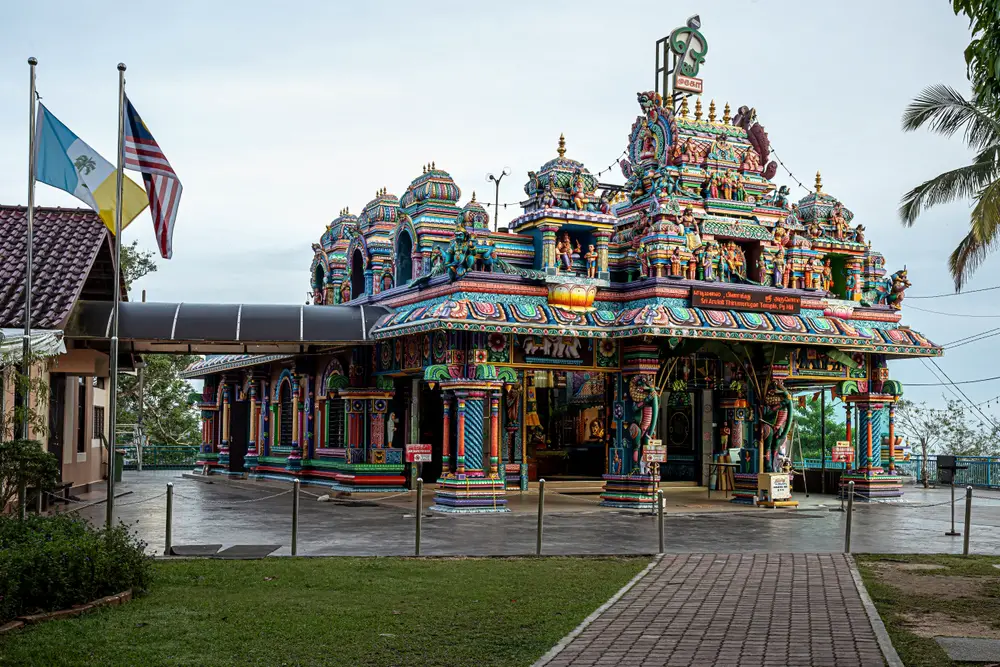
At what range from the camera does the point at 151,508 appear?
23.2 metres

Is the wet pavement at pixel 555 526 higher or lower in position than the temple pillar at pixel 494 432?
lower

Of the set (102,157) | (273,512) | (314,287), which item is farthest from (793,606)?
(314,287)

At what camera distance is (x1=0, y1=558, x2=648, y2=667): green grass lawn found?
8781 millimetres

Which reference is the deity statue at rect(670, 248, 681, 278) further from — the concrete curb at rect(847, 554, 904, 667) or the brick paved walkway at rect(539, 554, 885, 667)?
the concrete curb at rect(847, 554, 904, 667)

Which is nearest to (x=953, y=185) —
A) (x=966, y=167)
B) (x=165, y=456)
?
(x=966, y=167)

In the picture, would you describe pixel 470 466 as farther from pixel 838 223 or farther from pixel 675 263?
pixel 838 223

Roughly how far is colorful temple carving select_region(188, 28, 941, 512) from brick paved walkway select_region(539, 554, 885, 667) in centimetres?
995

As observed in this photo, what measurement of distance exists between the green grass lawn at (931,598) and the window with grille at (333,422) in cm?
1690

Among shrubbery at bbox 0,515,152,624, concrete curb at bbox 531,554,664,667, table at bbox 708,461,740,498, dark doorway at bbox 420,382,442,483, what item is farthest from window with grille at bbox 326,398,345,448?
shrubbery at bbox 0,515,152,624

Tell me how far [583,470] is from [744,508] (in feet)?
28.3

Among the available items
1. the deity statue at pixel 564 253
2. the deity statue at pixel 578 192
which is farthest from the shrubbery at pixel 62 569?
the deity statue at pixel 578 192

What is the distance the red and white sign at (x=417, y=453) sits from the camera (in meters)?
25.9

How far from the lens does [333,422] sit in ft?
99.4

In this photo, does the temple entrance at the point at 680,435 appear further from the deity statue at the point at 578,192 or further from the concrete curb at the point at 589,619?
the concrete curb at the point at 589,619
